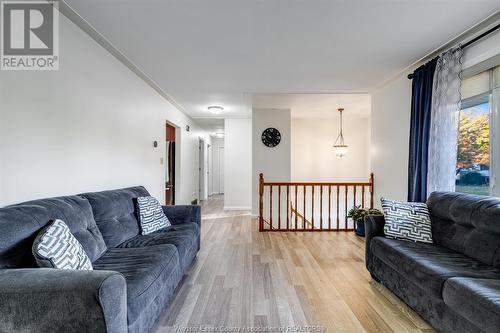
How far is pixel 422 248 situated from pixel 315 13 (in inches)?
87.9

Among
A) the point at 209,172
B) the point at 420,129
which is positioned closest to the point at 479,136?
the point at 420,129

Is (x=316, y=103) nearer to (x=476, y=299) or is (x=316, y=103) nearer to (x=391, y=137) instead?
(x=391, y=137)

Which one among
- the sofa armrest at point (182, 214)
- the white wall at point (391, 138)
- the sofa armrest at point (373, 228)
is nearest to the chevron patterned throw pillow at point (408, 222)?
the sofa armrest at point (373, 228)

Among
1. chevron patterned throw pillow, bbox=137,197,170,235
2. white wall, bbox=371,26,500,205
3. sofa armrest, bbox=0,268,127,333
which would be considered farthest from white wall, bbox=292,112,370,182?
sofa armrest, bbox=0,268,127,333

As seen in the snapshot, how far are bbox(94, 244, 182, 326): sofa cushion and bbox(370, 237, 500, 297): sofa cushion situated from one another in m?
1.87

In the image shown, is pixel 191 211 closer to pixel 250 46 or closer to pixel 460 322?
pixel 250 46

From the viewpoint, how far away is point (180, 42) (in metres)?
2.82

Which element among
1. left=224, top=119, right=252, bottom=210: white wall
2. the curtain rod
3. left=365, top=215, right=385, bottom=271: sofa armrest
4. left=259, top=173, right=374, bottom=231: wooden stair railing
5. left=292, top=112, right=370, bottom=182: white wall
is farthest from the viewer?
left=224, top=119, right=252, bottom=210: white wall

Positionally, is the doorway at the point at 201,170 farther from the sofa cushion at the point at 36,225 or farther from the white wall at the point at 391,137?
the sofa cushion at the point at 36,225

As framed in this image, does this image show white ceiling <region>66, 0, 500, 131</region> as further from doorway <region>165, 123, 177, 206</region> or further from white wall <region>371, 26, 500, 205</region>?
doorway <region>165, 123, 177, 206</region>

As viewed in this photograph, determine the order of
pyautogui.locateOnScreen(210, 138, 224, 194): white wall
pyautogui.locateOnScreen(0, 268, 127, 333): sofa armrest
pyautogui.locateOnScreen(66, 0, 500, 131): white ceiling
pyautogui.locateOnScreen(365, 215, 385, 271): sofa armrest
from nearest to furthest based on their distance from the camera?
pyautogui.locateOnScreen(0, 268, 127, 333): sofa armrest, pyautogui.locateOnScreen(66, 0, 500, 131): white ceiling, pyautogui.locateOnScreen(365, 215, 385, 271): sofa armrest, pyautogui.locateOnScreen(210, 138, 224, 194): white wall

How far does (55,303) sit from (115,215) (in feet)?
4.79

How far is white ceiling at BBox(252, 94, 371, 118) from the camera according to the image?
5.01 m

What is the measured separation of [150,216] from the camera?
Answer: 3.00 m
